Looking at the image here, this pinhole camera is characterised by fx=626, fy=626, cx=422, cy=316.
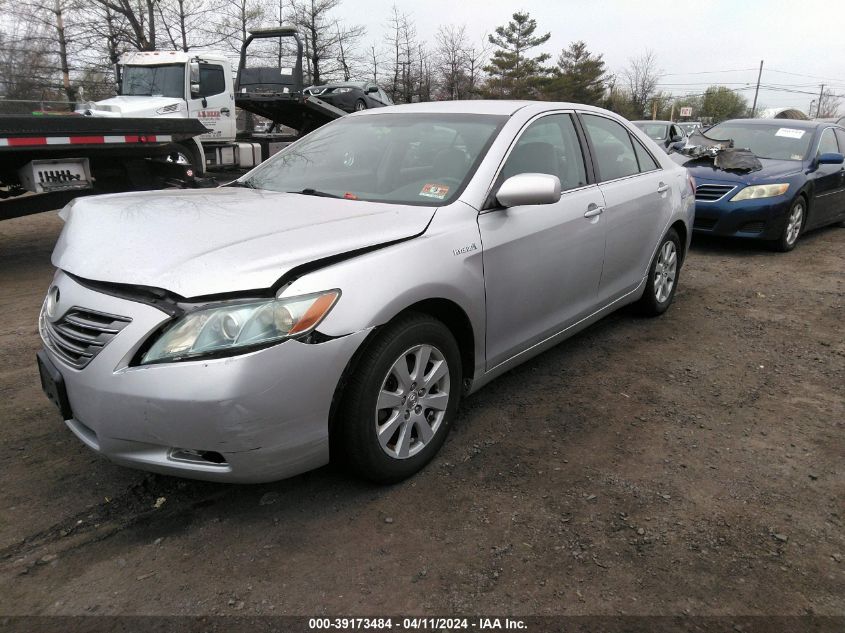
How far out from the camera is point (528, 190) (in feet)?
9.78

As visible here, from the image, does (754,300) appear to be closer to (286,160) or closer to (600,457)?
(600,457)

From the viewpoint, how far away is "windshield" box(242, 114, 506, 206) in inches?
125

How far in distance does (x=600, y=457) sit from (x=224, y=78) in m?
12.8

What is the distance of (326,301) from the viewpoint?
7.54ft

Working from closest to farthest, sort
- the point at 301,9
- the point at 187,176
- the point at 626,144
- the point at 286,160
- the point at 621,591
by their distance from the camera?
the point at 621,591
the point at 286,160
the point at 626,144
the point at 187,176
the point at 301,9

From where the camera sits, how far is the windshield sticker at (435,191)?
305 centimetres

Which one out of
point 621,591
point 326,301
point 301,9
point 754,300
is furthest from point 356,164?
point 301,9

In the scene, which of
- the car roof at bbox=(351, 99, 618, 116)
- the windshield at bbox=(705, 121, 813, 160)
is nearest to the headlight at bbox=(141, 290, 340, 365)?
the car roof at bbox=(351, 99, 618, 116)

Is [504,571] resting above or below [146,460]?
below

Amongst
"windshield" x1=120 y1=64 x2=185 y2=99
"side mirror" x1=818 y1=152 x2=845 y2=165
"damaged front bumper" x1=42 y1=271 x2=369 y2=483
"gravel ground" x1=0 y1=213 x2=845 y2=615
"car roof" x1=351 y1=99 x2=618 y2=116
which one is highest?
"windshield" x1=120 y1=64 x2=185 y2=99

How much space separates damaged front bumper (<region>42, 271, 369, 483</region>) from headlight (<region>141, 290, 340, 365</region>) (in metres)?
0.04

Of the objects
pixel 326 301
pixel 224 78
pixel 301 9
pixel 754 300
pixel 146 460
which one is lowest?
pixel 754 300

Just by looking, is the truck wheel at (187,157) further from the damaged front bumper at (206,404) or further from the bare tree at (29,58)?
the bare tree at (29,58)

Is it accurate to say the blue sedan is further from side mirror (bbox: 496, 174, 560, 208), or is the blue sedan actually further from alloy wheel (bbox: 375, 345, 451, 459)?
alloy wheel (bbox: 375, 345, 451, 459)
